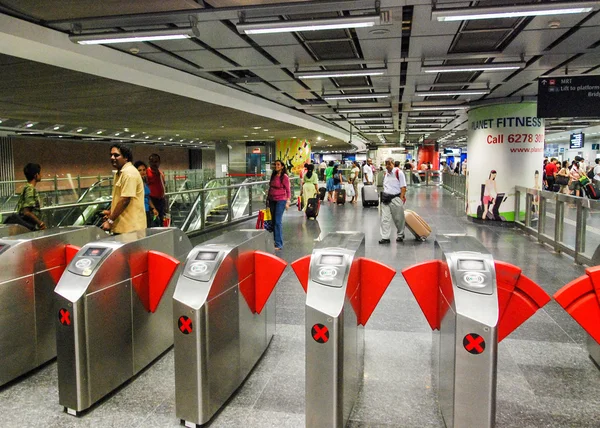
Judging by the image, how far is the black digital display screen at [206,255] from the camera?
9.90 ft

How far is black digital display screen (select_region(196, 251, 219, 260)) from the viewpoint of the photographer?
3017mm

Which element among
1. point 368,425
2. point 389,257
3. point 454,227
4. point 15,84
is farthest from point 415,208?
point 368,425

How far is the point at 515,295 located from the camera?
9.37 ft

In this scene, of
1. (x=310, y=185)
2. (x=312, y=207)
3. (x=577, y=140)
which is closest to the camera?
(x=312, y=207)

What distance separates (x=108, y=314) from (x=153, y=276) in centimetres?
47

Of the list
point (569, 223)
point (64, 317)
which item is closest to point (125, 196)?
point (64, 317)

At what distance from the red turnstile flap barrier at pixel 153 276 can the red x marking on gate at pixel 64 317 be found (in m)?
0.53

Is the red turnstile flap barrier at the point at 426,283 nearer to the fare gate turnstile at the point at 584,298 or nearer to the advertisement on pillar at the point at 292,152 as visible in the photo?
the fare gate turnstile at the point at 584,298

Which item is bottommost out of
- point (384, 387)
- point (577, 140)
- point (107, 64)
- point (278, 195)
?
point (384, 387)

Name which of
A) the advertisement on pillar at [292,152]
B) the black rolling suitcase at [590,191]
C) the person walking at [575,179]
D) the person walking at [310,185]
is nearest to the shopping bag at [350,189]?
the person walking at [310,185]

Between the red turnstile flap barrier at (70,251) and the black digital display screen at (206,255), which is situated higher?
the black digital display screen at (206,255)

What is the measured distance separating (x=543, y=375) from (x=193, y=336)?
247 centimetres

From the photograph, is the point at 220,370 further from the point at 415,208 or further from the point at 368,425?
the point at 415,208

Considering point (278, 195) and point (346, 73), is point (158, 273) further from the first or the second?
point (346, 73)
